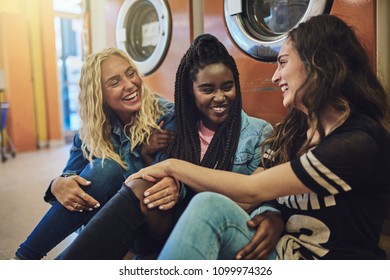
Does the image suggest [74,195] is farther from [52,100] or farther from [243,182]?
[52,100]

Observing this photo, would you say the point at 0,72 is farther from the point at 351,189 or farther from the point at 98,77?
the point at 351,189

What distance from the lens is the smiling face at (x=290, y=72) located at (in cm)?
70

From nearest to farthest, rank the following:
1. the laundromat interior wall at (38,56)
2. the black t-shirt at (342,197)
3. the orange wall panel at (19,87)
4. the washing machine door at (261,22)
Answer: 1. the black t-shirt at (342,197)
2. the washing machine door at (261,22)
3. the laundromat interior wall at (38,56)
4. the orange wall panel at (19,87)

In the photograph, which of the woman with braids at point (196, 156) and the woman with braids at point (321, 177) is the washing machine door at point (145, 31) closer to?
the woman with braids at point (196, 156)

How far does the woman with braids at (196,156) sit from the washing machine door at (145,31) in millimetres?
162

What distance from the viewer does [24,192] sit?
4.31ft

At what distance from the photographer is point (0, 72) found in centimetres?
183

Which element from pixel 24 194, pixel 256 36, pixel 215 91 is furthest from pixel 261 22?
pixel 24 194

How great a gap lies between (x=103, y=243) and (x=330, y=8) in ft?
2.36

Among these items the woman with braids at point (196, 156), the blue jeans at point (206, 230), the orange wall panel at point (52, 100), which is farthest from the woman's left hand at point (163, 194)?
the orange wall panel at point (52, 100)

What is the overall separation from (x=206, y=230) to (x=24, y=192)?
97cm

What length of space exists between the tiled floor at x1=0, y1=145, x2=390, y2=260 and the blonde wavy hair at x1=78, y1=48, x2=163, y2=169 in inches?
9.6
